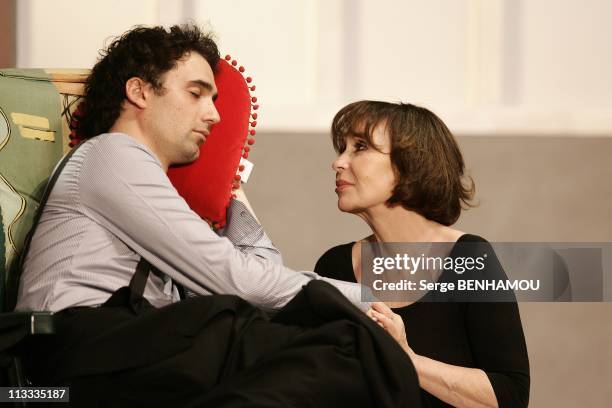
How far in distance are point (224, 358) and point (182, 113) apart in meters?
0.66

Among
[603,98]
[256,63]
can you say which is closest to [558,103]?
[603,98]

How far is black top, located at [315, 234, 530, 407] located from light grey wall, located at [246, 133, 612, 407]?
0.95 metres

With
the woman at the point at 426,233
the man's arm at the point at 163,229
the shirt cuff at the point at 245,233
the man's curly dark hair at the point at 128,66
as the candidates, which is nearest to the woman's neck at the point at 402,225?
the woman at the point at 426,233

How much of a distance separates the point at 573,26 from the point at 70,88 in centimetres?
181

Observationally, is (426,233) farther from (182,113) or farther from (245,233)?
(182,113)

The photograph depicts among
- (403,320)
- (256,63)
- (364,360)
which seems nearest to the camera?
(364,360)

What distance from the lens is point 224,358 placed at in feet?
5.15

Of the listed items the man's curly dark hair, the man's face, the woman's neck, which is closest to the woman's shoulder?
the woman's neck

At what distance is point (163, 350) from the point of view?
154 cm

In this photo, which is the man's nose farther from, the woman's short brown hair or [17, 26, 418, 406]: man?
the woman's short brown hair

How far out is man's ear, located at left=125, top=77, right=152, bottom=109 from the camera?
202 cm

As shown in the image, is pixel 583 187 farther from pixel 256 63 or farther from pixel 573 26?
pixel 256 63

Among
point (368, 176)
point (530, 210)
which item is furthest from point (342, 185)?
point (530, 210)

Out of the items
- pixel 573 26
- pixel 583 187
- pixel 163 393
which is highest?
pixel 573 26
